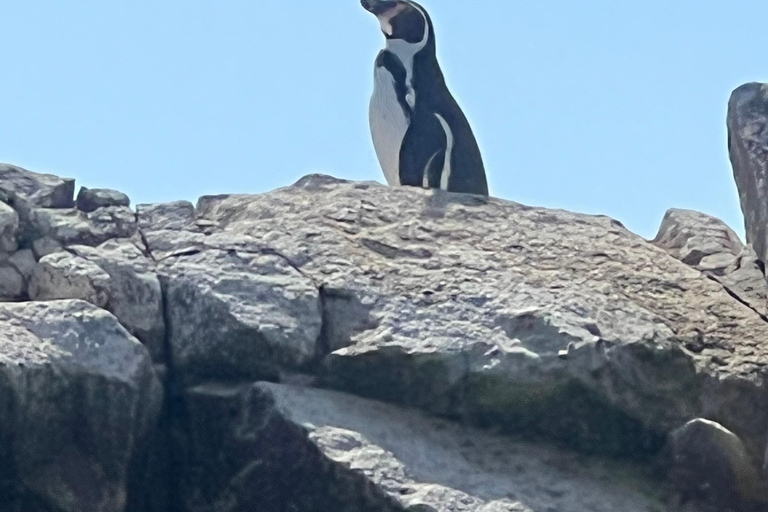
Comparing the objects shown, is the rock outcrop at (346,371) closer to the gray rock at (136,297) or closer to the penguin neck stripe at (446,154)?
the gray rock at (136,297)

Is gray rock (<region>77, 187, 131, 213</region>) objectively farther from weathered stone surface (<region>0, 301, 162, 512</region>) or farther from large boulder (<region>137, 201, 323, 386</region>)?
weathered stone surface (<region>0, 301, 162, 512</region>)

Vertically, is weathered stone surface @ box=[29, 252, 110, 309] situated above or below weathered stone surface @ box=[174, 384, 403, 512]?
above

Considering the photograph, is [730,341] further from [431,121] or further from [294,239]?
[431,121]

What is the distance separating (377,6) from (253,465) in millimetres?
4755

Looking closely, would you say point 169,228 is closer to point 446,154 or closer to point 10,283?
point 10,283

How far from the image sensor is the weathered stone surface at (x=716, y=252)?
5.30 metres

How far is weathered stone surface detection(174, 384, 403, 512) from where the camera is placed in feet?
13.7

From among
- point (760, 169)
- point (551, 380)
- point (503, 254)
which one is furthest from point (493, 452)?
point (760, 169)

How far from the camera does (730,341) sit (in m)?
4.85

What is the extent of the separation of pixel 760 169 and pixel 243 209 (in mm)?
2038

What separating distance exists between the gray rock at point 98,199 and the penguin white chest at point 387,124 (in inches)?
116

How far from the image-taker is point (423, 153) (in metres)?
7.89

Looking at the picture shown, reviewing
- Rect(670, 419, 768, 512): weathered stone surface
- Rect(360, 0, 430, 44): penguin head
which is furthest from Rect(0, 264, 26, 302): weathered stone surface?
Rect(360, 0, 430, 44): penguin head

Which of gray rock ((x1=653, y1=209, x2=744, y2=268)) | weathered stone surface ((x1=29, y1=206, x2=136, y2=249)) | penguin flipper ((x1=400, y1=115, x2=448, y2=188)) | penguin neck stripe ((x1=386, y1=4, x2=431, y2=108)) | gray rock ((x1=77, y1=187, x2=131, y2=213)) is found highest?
penguin neck stripe ((x1=386, y1=4, x2=431, y2=108))
